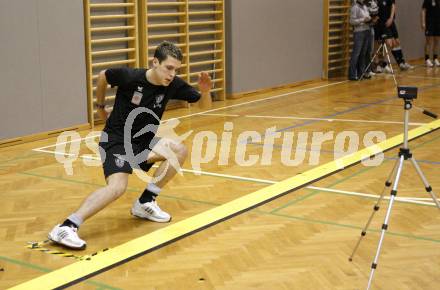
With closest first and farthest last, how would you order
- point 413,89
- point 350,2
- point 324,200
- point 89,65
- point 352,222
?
1. point 413,89
2. point 352,222
3. point 324,200
4. point 89,65
5. point 350,2

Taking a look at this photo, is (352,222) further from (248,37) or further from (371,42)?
(371,42)

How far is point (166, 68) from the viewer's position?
4.95 m

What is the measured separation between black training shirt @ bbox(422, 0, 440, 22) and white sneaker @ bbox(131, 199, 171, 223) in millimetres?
12820

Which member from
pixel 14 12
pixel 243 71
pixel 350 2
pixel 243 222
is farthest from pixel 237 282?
pixel 350 2

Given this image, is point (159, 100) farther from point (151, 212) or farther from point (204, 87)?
point (151, 212)

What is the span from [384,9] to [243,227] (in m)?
11.0

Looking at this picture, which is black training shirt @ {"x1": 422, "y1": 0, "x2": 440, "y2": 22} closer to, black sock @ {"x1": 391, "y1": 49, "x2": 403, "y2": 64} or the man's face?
black sock @ {"x1": 391, "y1": 49, "x2": 403, "y2": 64}

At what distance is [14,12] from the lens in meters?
8.25

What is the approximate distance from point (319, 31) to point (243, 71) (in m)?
2.92

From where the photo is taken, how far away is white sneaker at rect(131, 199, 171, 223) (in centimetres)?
529

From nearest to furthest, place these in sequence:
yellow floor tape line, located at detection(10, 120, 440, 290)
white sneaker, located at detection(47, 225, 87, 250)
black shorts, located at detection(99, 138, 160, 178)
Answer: yellow floor tape line, located at detection(10, 120, 440, 290) → white sneaker, located at detection(47, 225, 87, 250) → black shorts, located at detection(99, 138, 160, 178)

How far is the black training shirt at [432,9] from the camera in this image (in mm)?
16438

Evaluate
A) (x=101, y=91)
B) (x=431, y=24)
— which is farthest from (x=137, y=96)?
(x=431, y=24)

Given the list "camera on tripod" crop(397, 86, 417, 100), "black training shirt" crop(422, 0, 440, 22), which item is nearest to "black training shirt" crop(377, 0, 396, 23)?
"black training shirt" crop(422, 0, 440, 22)
